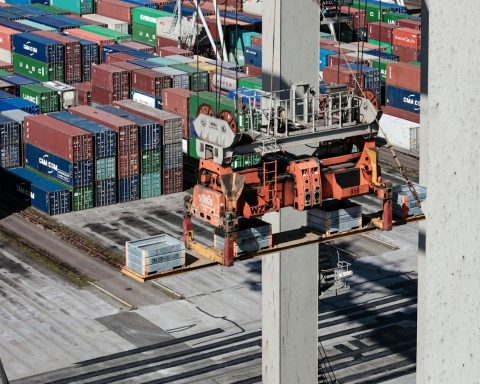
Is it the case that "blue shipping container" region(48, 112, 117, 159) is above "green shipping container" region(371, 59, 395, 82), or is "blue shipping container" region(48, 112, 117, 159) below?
below

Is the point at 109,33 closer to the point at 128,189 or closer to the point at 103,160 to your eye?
the point at 128,189

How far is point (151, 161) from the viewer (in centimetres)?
9631

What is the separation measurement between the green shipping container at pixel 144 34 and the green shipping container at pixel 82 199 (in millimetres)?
51130

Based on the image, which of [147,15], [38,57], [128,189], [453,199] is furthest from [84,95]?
[453,199]

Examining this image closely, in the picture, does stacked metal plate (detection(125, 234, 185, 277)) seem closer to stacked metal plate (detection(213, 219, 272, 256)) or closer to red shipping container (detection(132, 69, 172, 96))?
stacked metal plate (detection(213, 219, 272, 256))

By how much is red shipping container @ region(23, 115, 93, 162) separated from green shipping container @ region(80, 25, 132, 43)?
1480 inches

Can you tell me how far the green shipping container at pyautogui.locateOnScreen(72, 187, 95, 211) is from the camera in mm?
93188

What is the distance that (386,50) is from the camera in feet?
432

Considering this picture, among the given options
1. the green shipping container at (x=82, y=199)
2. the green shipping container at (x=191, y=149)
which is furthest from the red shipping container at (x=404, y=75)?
the green shipping container at (x=82, y=199)

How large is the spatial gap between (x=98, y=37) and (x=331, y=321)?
222 feet

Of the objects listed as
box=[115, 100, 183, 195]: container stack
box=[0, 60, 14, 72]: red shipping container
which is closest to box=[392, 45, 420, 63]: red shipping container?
box=[115, 100, 183, 195]: container stack

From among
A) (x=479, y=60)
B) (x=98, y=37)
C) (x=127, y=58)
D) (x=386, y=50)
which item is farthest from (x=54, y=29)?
(x=479, y=60)

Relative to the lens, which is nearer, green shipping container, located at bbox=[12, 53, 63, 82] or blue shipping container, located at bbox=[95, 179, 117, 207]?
blue shipping container, located at bbox=[95, 179, 117, 207]

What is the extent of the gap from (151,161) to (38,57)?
32.3m
